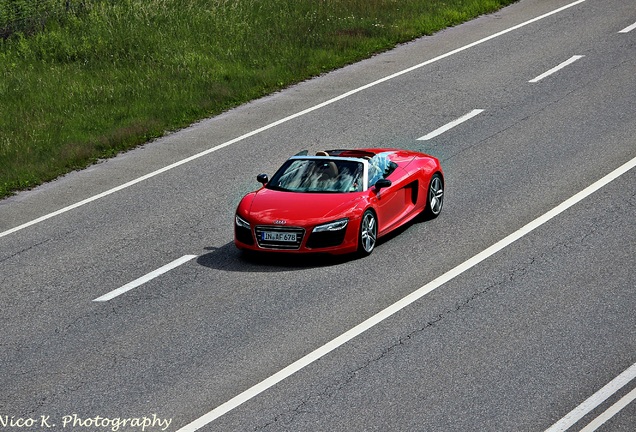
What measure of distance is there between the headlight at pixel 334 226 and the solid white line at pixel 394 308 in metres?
1.49

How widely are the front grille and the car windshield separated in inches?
44.0

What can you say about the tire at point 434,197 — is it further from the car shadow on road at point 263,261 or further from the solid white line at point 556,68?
the solid white line at point 556,68

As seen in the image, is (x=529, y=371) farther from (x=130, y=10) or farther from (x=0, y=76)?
(x=130, y=10)

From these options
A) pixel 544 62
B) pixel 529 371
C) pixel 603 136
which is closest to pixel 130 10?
pixel 544 62

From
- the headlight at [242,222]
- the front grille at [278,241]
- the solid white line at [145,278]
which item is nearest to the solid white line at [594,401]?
the front grille at [278,241]

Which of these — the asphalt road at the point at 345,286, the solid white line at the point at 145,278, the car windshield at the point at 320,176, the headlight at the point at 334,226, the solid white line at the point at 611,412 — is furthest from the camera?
the car windshield at the point at 320,176

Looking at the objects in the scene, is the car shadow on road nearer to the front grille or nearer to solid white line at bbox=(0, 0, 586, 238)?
the front grille

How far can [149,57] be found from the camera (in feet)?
88.5

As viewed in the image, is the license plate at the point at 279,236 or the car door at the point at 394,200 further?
the car door at the point at 394,200

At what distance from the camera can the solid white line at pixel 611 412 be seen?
33.6ft

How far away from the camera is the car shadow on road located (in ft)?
50.4

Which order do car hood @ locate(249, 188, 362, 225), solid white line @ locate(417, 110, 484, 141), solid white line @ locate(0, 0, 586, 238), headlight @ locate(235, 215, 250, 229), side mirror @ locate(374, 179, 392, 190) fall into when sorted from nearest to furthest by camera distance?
car hood @ locate(249, 188, 362, 225)
headlight @ locate(235, 215, 250, 229)
side mirror @ locate(374, 179, 392, 190)
solid white line @ locate(0, 0, 586, 238)
solid white line @ locate(417, 110, 484, 141)

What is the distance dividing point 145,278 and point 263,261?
65.0 inches

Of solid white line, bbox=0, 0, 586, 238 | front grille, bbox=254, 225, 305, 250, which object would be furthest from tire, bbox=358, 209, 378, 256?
solid white line, bbox=0, 0, 586, 238
